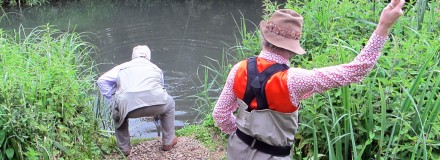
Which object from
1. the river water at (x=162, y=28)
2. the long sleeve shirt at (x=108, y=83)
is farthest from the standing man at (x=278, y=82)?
the river water at (x=162, y=28)

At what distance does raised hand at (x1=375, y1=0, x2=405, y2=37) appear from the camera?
1.75 metres

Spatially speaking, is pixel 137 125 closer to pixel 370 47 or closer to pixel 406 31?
pixel 406 31

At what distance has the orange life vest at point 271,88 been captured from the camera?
199 cm

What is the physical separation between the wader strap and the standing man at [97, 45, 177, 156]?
2.14m

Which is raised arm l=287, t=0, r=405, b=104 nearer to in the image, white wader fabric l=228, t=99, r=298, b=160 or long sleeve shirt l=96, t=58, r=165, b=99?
white wader fabric l=228, t=99, r=298, b=160

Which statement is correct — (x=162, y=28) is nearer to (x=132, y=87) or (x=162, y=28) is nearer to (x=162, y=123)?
(x=162, y=123)

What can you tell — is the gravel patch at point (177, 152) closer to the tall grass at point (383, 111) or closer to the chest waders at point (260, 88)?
the tall grass at point (383, 111)

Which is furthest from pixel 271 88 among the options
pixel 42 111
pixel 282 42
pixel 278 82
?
pixel 42 111

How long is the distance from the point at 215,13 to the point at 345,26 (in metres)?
8.82

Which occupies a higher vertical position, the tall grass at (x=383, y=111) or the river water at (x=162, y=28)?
the tall grass at (x=383, y=111)

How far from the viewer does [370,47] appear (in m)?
1.81

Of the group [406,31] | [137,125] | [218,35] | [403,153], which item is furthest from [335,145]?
[218,35]

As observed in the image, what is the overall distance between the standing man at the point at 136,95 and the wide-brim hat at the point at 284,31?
2253 millimetres

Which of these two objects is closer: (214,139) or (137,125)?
(214,139)
